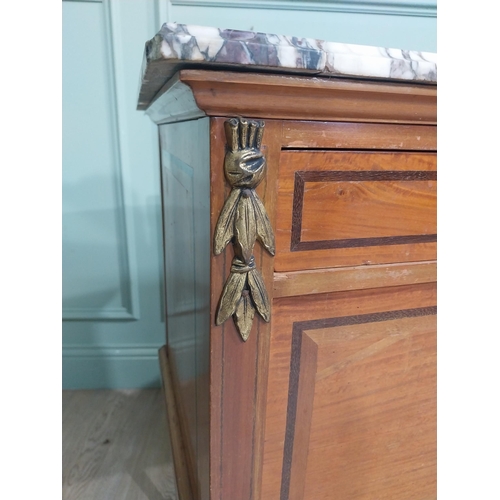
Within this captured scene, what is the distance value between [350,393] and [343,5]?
862mm

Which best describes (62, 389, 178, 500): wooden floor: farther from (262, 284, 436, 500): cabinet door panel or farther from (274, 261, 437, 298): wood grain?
(274, 261, 437, 298): wood grain

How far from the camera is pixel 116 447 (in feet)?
3.03

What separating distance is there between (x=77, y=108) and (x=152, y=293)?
49cm

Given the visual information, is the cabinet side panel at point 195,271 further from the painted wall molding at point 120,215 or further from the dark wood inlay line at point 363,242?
the painted wall molding at point 120,215

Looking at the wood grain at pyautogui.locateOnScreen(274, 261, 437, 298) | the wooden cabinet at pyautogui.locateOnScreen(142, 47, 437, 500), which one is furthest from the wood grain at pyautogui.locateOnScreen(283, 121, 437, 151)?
the wood grain at pyautogui.locateOnScreen(274, 261, 437, 298)

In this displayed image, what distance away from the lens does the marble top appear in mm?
278

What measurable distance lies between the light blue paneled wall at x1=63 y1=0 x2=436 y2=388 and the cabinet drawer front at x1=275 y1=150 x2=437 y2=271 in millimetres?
701

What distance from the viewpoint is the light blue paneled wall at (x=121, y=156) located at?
0.93 m

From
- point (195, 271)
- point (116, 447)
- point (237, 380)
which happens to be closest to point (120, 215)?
point (116, 447)

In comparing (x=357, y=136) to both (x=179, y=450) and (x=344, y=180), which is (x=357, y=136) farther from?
(x=179, y=450)

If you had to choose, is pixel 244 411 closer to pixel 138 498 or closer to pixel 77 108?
pixel 138 498

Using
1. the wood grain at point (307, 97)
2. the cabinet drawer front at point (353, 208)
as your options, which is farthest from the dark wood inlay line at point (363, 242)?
the wood grain at point (307, 97)

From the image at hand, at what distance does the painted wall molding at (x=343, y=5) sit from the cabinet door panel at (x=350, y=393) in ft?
2.51

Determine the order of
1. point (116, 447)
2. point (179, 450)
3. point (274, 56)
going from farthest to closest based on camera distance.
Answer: point (116, 447), point (179, 450), point (274, 56)
